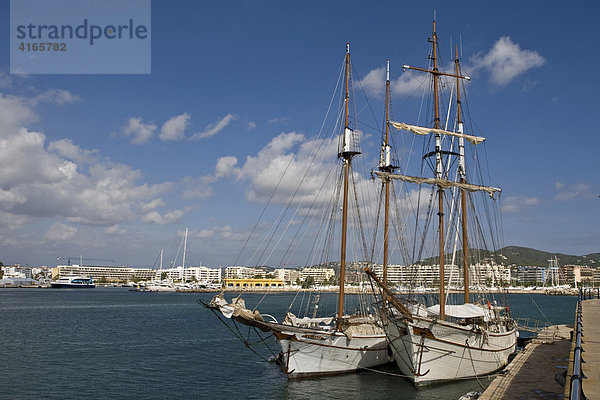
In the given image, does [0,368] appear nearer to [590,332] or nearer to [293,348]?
[293,348]

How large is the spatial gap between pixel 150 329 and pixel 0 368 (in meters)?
25.3

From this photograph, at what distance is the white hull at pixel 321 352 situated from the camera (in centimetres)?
2689

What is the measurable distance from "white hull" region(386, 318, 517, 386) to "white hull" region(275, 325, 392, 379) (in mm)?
2239

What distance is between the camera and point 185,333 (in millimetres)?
53094

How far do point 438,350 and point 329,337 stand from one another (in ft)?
20.2

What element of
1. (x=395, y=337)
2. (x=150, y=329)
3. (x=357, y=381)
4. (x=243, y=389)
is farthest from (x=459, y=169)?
(x=150, y=329)

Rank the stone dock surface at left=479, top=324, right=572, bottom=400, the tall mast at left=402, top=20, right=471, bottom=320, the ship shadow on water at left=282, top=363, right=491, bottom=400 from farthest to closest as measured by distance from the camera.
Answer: the tall mast at left=402, top=20, right=471, bottom=320 < the ship shadow on water at left=282, top=363, right=491, bottom=400 < the stone dock surface at left=479, top=324, right=572, bottom=400

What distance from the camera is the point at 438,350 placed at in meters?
25.6

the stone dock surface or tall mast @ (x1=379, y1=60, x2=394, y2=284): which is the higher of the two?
tall mast @ (x1=379, y1=60, x2=394, y2=284)

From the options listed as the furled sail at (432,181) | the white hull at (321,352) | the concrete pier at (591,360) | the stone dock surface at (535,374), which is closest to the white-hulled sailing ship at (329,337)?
the white hull at (321,352)

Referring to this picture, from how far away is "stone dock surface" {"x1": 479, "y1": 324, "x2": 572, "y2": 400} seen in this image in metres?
17.4

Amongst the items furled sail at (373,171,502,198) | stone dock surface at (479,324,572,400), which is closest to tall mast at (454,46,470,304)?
furled sail at (373,171,502,198)

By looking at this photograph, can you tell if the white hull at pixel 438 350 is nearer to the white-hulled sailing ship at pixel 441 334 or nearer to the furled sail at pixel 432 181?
the white-hulled sailing ship at pixel 441 334

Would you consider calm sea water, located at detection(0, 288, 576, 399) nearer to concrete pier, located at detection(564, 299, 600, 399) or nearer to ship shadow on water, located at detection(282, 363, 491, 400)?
ship shadow on water, located at detection(282, 363, 491, 400)
